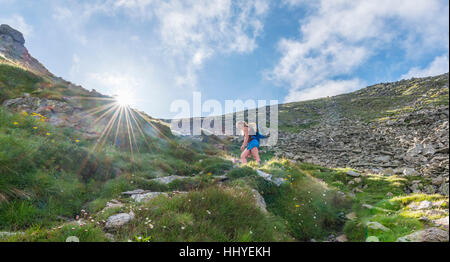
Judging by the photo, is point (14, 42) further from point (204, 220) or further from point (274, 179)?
point (204, 220)

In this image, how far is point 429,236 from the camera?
3068 mm

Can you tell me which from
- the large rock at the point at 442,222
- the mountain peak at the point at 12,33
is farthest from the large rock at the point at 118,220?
the mountain peak at the point at 12,33

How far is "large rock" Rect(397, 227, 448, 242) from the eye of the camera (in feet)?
9.66

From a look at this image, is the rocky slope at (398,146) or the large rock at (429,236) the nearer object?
the large rock at (429,236)

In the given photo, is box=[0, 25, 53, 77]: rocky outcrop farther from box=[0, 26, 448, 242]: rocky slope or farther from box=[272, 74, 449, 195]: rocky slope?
box=[272, 74, 449, 195]: rocky slope

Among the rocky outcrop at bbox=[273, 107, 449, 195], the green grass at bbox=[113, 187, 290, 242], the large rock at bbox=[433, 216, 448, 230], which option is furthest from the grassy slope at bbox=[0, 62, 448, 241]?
the rocky outcrop at bbox=[273, 107, 449, 195]

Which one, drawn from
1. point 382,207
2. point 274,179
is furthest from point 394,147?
point 274,179

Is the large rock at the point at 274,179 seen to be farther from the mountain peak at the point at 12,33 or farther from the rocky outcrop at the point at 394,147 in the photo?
the mountain peak at the point at 12,33

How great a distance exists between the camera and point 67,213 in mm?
4672

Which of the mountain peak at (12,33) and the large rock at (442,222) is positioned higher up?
the mountain peak at (12,33)

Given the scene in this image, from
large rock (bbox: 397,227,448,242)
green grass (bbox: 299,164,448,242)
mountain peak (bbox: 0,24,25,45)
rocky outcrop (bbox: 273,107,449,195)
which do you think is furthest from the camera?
mountain peak (bbox: 0,24,25,45)

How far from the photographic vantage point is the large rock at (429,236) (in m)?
2.95

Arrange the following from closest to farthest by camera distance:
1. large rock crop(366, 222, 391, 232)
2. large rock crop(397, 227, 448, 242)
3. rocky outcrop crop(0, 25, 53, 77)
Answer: large rock crop(397, 227, 448, 242)
large rock crop(366, 222, 391, 232)
rocky outcrop crop(0, 25, 53, 77)
